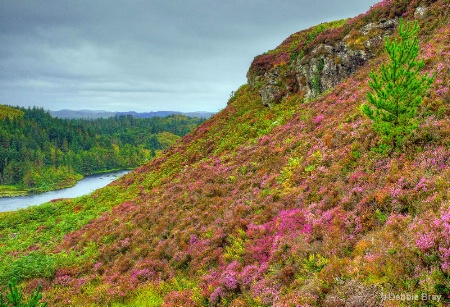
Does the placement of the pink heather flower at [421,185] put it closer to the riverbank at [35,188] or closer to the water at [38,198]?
the water at [38,198]

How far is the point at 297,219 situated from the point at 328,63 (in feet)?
76.9

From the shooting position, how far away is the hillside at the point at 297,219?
690 cm

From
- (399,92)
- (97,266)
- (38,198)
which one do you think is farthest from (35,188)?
(399,92)

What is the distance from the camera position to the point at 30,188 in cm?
12675

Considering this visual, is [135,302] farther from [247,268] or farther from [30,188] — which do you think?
[30,188]

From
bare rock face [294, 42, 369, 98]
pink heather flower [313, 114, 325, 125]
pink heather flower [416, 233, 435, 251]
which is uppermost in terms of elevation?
bare rock face [294, 42, 369, 98]

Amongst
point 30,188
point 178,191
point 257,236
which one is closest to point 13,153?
point 30,188

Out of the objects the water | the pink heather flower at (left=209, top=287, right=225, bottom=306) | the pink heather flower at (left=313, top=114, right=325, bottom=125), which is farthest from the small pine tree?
the water

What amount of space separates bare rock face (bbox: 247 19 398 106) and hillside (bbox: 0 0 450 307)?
0.14 metres

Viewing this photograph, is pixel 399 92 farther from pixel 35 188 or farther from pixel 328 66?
pixel 35 188

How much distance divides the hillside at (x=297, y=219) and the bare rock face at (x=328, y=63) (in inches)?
5.7

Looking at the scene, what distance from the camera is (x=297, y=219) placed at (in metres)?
11.0

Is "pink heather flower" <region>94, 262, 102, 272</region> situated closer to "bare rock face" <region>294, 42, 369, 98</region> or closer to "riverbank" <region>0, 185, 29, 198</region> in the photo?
"bare rock face" <region>294, 42, 369, 98</region>

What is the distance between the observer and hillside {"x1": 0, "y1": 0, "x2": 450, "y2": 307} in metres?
6.90
